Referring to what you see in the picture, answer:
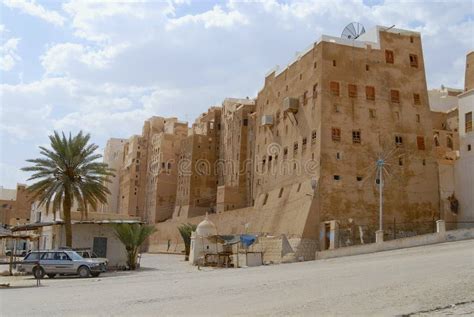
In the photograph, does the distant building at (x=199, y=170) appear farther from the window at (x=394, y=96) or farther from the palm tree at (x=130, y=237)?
the palm tree at (x=130, y=237)

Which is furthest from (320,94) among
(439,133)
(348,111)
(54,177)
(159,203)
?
(159,203)

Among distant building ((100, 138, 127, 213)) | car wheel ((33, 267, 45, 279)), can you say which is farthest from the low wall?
distant building ((100, 138, 127, 213))

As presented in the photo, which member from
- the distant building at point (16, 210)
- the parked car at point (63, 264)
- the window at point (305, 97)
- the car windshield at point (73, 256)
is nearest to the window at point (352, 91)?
the window at point (305, 97)

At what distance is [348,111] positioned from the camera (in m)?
41.3

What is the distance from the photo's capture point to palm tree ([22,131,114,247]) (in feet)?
103

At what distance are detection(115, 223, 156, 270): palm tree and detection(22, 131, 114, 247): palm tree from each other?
6.72ft

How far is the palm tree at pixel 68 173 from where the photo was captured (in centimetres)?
3130

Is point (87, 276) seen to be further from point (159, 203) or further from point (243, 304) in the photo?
point (159, 203)

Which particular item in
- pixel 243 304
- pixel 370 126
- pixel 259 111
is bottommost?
pixel 243 304

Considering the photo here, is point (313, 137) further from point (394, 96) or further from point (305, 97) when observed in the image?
point (394, 96)

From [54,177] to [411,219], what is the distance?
23992mm

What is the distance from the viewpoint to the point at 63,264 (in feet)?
80.8

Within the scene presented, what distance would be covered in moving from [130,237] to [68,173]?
196 inches

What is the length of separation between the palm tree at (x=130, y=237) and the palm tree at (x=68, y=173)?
6.72 ft
